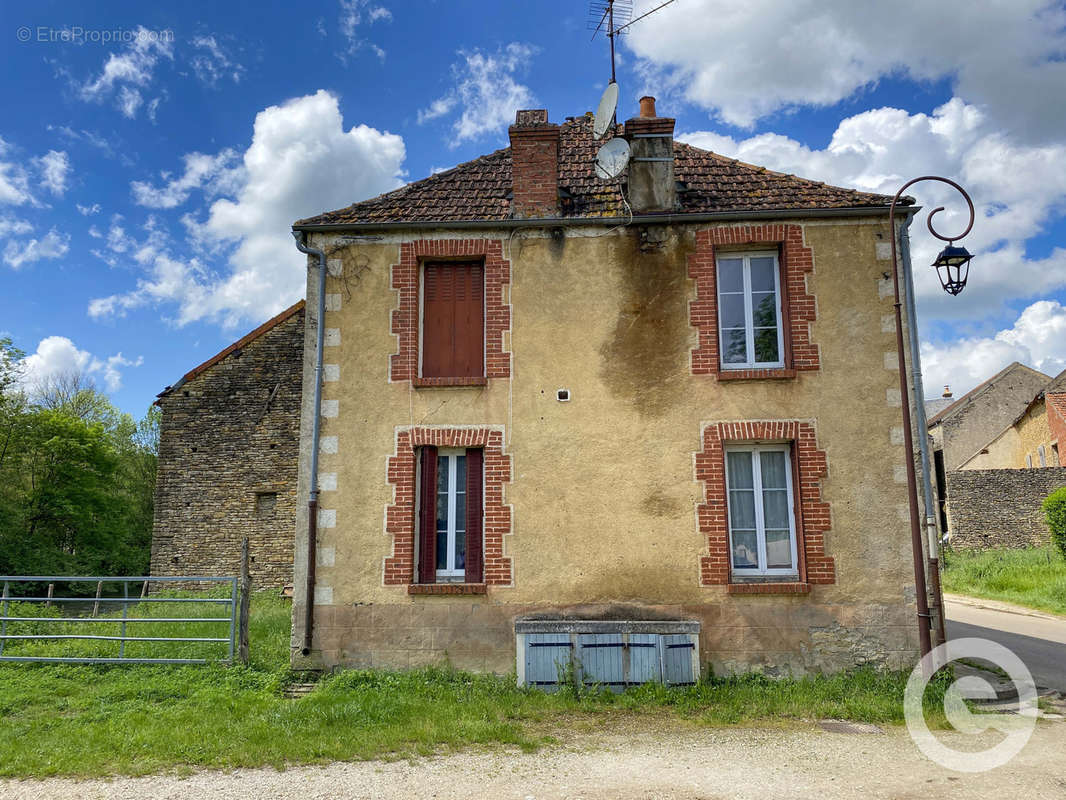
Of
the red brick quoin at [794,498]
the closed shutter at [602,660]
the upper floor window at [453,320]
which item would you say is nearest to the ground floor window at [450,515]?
the upper floor window at [453,320]

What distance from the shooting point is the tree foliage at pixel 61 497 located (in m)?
27.4

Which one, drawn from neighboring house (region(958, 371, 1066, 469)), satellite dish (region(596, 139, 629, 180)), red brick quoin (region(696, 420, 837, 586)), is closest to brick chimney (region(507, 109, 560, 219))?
satellite dish (region(596, 139, 629, 180))

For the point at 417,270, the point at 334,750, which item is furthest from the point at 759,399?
the point at 334,750

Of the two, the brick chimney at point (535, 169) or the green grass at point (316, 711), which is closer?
the green grass at point (316, 711)

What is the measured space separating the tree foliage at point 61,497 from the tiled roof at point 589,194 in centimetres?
2470

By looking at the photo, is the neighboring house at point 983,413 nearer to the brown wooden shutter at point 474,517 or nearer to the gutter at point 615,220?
the gutter at point 615,220

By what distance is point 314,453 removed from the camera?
9.07 meters

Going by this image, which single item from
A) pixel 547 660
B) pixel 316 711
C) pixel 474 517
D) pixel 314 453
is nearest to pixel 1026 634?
pixel 547 660

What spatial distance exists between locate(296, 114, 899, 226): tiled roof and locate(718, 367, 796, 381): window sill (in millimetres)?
2187

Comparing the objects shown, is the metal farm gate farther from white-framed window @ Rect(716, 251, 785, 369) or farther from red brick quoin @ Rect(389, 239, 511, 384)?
white-framed window @ Rect(716, 251, 785, 369)

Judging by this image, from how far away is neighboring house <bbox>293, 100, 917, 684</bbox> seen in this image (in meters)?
8.51

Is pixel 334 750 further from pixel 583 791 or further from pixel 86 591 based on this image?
pixel 86 591

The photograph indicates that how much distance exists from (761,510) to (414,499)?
4.47 metres

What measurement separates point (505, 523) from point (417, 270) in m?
3.68
